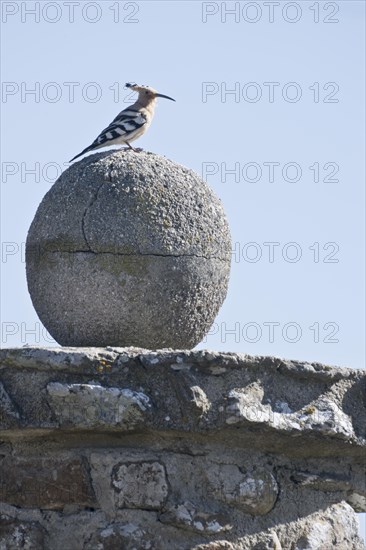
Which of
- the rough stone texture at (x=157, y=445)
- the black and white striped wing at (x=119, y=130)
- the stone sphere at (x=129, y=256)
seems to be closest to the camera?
the rough stone texture at (x=157, y=445)

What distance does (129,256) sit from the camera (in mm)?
5352

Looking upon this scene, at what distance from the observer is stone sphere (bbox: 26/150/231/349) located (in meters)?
5.37

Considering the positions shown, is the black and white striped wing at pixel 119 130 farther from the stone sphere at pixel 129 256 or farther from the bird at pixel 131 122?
the stone sphere at pixel 129 256

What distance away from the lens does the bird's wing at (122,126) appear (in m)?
6.48

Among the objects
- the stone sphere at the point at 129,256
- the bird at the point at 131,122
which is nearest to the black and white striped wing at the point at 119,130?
the bird at the point at 131,122

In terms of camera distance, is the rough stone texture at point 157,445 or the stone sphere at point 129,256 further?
the stone sphere at point 129,256

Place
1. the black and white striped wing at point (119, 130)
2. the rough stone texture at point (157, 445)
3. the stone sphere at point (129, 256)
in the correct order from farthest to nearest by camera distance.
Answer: the black and white striped wing at point (119, 130)
the stone sphere at point (129, 256)
the rough stone texture at point (157, 445)

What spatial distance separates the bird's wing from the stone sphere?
90cm

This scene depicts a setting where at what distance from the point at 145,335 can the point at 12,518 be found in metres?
1.09

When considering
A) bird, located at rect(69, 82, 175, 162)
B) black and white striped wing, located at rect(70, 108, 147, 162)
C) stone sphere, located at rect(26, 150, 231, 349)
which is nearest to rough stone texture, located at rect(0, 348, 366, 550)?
stone sphere, located at rect(26, 150, 231, 349)

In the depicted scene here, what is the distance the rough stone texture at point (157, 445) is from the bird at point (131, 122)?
1.62 meters

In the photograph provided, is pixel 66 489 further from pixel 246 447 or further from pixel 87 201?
pixel 87 201

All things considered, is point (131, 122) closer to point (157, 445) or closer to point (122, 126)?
point (122, 126)

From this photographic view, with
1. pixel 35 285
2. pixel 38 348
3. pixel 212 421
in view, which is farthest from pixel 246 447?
pixel 35 285
